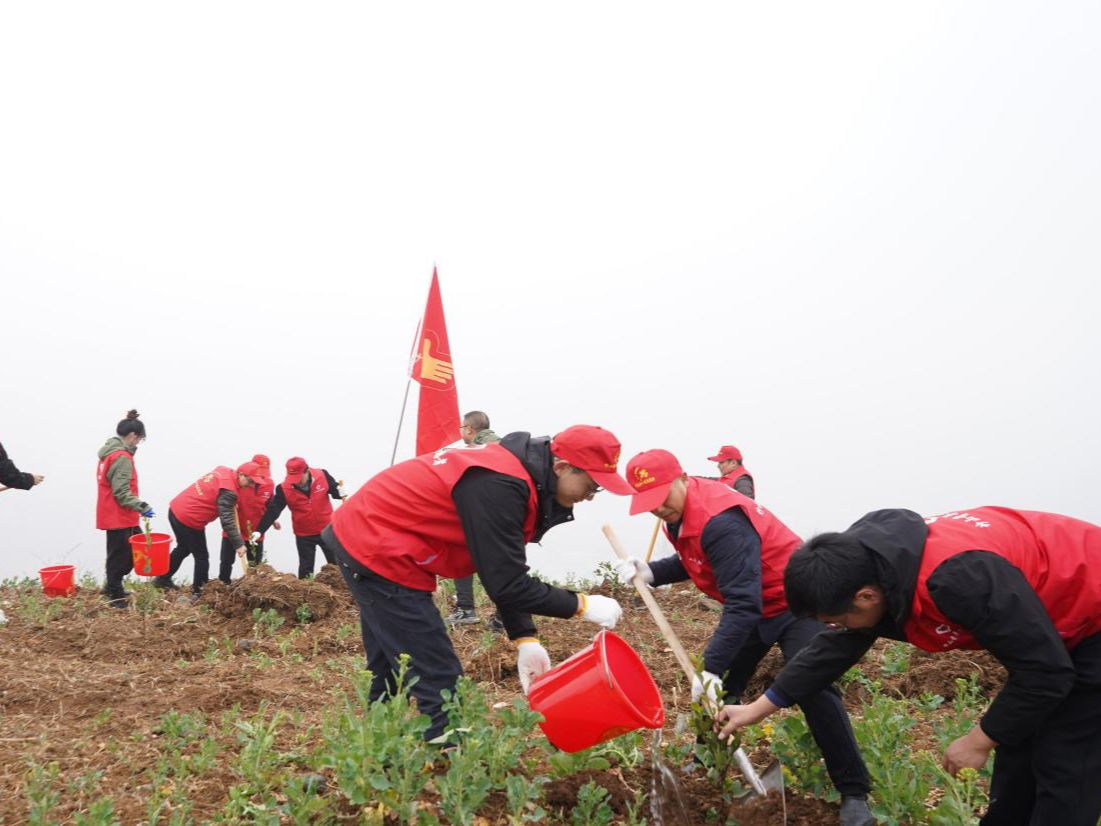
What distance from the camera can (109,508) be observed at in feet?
26.8

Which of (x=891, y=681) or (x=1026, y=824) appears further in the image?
(x=891, y=681)

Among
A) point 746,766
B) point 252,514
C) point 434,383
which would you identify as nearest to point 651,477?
point 746,766

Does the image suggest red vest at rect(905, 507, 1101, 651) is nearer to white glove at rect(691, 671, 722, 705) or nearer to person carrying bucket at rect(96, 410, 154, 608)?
white glove at rect(691, 671, 722, 705)

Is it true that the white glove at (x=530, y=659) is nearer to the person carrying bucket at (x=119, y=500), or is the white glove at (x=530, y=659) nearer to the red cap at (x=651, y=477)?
the red cap at (x=651, y=477)

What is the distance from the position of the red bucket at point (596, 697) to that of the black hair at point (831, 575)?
694 millimetres

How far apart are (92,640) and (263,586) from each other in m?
1.52

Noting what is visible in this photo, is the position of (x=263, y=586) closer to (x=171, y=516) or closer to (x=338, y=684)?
(x=171, y=516)

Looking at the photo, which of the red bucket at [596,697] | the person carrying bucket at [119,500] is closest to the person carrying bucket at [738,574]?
the red bucket at [596,697]

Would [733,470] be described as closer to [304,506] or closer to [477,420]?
[477,420]

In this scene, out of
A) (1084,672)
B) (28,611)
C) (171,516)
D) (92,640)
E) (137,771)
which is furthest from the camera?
(171,516)

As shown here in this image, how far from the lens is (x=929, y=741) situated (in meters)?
4.07

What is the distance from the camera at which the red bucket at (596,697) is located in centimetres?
263

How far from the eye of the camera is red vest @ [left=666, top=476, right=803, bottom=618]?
3.38 metres

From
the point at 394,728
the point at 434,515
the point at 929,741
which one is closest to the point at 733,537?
the point at 434,515
